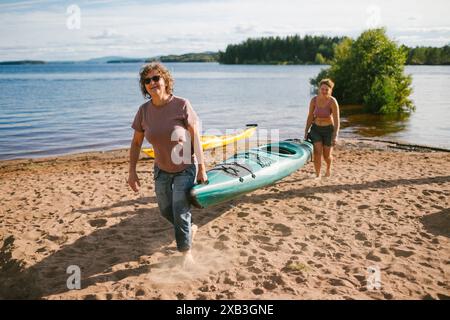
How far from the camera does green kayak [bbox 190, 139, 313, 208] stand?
5.00m

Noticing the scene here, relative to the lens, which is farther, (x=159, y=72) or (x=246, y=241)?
(x=246, y=241)

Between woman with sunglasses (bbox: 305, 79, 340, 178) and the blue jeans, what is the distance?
3.95m

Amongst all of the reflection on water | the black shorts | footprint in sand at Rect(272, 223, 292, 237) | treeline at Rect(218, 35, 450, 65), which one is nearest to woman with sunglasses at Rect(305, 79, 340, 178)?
the black shorts

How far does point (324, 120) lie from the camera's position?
7.09 m

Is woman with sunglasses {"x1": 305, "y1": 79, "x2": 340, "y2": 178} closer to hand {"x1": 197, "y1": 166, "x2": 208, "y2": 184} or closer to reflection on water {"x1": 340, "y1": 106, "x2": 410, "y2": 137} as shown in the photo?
hand {"x1": 197, "y1": 166, "x2": 208, "y2": 184}

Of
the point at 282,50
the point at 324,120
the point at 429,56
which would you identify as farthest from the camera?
the point at 282,50

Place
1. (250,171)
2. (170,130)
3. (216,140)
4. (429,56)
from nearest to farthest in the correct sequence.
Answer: (170,130) < (250,171) < (216,140) < (429,56)

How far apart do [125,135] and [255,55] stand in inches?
4656

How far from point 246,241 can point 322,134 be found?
3.23m

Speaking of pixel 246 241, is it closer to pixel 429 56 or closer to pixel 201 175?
pixel 201 175

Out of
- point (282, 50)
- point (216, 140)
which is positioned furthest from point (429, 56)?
point (216, 140)

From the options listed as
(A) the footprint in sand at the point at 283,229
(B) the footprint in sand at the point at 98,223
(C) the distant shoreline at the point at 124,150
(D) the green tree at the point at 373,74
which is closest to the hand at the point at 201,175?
(A) the footprint in sand at the point at 283,229

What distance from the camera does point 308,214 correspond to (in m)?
5.81

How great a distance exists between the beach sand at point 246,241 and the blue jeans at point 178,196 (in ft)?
1.61
